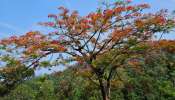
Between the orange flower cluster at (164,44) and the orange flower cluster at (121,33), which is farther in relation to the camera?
the orange flower cluster at (164,44)

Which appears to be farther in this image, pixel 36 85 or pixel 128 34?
pixel 36 85

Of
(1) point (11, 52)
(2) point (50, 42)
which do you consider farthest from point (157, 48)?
(1) point (11, 52)

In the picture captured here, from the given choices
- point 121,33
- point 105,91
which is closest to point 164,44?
point 121,33

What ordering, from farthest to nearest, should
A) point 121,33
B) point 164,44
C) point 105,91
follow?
point 105,91, point 164,44, point 121,33

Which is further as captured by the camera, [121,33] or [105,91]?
[105,91]

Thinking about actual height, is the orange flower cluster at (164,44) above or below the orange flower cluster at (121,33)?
below

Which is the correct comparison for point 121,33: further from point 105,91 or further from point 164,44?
point 105,91

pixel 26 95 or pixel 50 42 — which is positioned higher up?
pixel 50 42

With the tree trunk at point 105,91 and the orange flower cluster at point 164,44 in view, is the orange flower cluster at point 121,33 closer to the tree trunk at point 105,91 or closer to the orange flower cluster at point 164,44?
the orange flower cluster at point 164,44

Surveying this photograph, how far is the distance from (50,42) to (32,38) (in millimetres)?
554

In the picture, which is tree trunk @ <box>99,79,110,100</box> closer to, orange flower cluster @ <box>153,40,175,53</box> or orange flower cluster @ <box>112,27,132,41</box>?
orange flower cluster @ <box>112,27,132,41</box>

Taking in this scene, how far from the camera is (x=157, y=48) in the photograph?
518 inches

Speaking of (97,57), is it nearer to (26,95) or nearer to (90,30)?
(90,30)

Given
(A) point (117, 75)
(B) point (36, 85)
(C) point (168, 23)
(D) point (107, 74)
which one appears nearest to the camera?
(C) point (168, 23)
